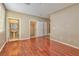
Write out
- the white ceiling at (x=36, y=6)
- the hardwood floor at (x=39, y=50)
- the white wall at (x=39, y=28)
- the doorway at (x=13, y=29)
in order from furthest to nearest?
the white wall at (x=39, y=28), the doorway at (x=13, y=29), the white ceiling at (x=36, y=6), the hardwood floor at (x=39, y=50)

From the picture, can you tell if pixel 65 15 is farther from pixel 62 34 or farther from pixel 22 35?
pixel 22 35

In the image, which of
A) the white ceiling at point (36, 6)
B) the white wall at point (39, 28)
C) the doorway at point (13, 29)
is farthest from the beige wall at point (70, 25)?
the doorway at point (13, 29)

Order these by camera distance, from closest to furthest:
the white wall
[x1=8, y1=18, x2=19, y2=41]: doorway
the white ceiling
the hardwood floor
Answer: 1. the hardwood floor
2. the white ceiling
3. [x1=8, y1=18, x2=19, y2=41]: doorway
4. the white wall

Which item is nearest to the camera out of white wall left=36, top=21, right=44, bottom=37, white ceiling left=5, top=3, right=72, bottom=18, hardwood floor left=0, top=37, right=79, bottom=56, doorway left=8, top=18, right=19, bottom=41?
hardwood floor left=0, top=37, right=79, bottom=56

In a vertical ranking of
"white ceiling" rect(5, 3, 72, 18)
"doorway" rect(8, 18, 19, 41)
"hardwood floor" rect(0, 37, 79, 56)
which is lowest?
"hardwood floor" rect(0, 37, 79, 56)

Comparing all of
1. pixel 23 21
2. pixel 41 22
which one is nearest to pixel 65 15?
pixel 23 21

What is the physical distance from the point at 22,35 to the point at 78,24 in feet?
14.9

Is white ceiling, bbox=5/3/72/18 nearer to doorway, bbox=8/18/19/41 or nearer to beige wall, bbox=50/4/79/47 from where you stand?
beige wall, bbox=50/4/79/47

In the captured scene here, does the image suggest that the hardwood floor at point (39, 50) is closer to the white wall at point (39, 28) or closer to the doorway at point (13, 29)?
the doorway at point (13, 29)

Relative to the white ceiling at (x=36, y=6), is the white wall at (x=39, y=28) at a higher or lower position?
lower

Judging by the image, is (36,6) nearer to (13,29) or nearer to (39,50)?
(39,50)

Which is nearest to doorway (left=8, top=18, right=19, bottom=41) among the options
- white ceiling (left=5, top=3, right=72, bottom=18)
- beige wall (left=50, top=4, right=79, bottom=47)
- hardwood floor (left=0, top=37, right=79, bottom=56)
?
white ceiling (left=5, top=3, right=72, bottom=18)

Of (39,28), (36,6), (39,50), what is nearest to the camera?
(39,50)

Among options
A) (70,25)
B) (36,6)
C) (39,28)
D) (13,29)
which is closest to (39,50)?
(70,25)
